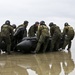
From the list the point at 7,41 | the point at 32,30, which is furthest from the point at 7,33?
the point at 32,30

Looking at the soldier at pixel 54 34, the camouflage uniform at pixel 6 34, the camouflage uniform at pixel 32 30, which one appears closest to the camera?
the camouflage uniform at pixel 6 34

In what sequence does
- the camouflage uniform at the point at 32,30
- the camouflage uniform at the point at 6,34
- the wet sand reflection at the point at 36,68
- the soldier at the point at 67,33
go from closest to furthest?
1. the wet sand reflection at the point at 36,68
2. the camouflage uniform at the point at 6,34
3. the soldier at the point at 67,33
4. the camouflage uniform at the point at 32,30

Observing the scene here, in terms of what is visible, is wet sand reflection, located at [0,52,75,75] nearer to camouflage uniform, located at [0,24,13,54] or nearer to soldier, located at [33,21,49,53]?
camouflage uniform, located at [0,24,13,54]

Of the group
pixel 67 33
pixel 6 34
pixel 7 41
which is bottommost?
pixel 7 41

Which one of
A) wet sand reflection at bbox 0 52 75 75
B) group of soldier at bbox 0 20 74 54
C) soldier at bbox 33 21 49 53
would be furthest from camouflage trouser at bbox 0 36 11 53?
wet sand reflection at bbox 0 52 75 75

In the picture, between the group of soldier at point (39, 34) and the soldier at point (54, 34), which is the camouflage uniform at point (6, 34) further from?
the soldier at point (54, 34)

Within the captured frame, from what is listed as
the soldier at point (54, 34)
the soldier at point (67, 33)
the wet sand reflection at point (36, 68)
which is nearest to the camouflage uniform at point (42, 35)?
the soldier at point (54, 34)

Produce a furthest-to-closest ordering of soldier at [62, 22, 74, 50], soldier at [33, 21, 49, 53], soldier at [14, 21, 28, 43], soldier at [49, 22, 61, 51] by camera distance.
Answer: soldier at [62, 22, 74, 50], soldier at [49, 22, 61, 51], soldier at [14, 21, 28, 43], soldier at [33, 21, 49, 53]

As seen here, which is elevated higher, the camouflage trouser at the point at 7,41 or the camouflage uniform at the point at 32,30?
the camouflage uniform at the point at 32,30

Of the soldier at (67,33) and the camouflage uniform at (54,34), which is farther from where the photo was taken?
the soldier at (67,33)

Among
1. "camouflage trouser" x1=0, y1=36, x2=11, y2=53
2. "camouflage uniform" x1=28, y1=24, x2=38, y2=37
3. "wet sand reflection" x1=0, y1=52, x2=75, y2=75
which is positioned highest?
"camouflage uniform" x1=28, y1=24, x2=38, y2=37

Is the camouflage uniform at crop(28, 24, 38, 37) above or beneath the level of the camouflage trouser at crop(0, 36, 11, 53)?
above

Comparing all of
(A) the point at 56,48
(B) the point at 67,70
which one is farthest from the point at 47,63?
(A) the point at 56,48

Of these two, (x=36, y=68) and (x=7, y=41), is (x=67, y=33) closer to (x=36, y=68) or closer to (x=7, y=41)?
(x=7, y=41)
